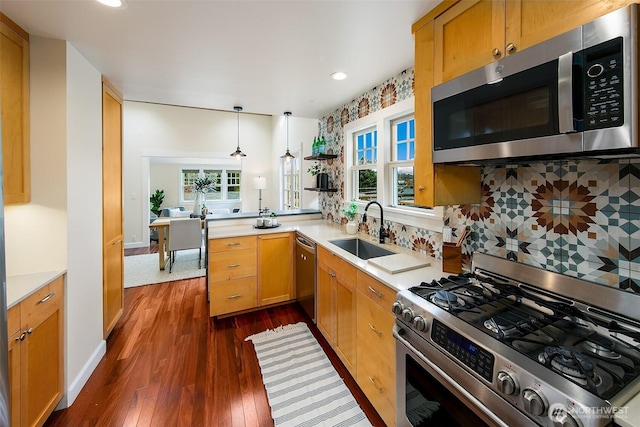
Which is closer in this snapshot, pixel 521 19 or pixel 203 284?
pixel 521 19

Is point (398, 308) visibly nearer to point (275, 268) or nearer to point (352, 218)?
point (352, 218)

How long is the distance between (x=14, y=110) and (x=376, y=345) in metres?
2.55

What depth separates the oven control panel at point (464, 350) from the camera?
2.89 ft

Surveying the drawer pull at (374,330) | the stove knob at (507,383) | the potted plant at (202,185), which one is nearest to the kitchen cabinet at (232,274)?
the drawer pull at (374,330)

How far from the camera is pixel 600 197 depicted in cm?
111

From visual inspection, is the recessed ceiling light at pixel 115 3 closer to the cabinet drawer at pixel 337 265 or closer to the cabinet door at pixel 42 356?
the cabinet door at pixel 42 356

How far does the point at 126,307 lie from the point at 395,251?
123 inches

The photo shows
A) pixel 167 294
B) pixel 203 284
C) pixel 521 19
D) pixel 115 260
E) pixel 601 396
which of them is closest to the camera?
pixel 601 396

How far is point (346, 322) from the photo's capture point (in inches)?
78.2

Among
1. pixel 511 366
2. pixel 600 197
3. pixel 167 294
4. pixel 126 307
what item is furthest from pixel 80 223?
pixel 600 197

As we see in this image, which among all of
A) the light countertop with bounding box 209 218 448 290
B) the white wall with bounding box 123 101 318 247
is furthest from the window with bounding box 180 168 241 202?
the light countertop with bounding box 209 218 448 290

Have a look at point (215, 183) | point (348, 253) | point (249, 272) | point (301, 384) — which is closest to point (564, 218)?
point (348, 253)

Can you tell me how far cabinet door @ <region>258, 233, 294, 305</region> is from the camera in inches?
116

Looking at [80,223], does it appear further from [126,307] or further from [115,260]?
[126,307]
